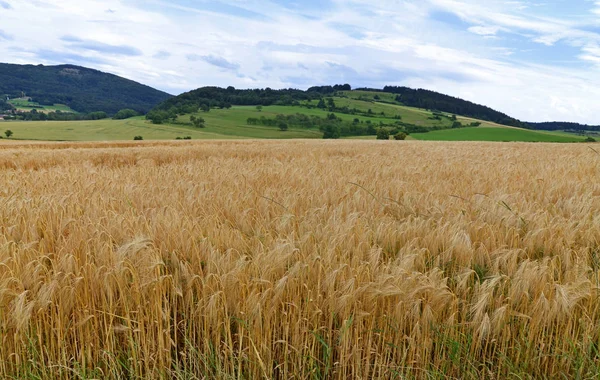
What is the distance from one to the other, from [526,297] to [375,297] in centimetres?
77

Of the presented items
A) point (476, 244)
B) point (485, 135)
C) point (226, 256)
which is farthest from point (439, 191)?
point (485, 135)

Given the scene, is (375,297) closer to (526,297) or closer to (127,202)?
(526,297)

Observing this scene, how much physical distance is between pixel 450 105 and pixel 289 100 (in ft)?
218

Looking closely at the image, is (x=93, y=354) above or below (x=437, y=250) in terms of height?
below

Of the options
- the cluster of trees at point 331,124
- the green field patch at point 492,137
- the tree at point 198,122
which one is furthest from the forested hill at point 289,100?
the green field patch at point 492,137

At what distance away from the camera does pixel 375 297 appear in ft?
→ 6.27

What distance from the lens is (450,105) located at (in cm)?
15688

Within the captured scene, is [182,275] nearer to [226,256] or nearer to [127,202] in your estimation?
A: [226,256]

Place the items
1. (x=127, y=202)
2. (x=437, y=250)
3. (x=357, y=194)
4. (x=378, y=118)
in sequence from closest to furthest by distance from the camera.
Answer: (x=437, y=250), (x=127, y=202), (x=357, y=194), (x=378, y=118)

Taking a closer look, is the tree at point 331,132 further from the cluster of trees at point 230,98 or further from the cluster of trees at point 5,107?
the cluster of trees at point 5,107

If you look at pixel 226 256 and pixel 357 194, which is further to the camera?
pixel 357 194

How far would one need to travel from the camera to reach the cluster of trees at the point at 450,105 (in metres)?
152

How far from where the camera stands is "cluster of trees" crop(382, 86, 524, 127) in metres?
152

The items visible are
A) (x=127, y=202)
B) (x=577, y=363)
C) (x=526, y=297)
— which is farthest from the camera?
(x=127, y=202)
